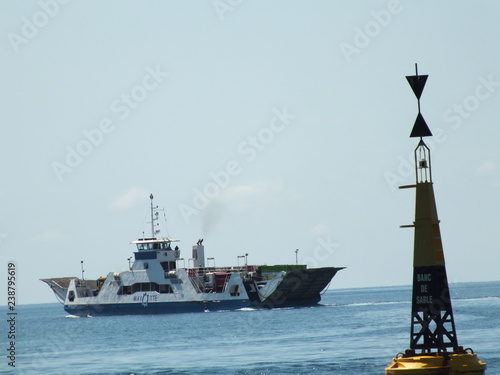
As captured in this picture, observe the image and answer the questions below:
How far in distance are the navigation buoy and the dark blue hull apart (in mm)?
54172

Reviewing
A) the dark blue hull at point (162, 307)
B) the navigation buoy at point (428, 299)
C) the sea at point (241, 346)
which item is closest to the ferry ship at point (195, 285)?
the dark blue hull at point (162, 307)

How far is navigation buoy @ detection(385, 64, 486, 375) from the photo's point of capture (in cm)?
1862

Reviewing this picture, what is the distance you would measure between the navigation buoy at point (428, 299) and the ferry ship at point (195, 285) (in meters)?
52.4

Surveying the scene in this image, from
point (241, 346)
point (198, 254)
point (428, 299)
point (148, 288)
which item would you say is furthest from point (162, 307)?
point (428, 299)

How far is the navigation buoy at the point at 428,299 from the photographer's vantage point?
18625mm

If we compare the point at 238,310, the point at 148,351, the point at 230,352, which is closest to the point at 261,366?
the point at 230,352

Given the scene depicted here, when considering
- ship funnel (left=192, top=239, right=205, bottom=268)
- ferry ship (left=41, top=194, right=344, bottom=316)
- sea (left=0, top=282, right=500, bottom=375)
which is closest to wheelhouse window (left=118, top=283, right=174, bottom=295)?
ferry ship (left=41, top=194, right=344, bottom=316)

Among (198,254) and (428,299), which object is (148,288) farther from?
(428,299)

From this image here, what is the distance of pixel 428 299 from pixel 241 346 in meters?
25.8

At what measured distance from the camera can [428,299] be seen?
1914cm

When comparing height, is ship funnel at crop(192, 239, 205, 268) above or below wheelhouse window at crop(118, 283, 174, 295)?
above

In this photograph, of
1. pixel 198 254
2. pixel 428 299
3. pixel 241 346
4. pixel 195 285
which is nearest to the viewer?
pixel 428 299

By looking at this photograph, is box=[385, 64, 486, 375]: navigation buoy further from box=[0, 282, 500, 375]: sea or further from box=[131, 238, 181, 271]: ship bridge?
box=[131, 238, 181, 271]: ship bridge

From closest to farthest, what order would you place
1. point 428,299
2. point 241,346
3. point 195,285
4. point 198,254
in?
point 428,299 → point 241,346 → point 195,285 → point 198,254
